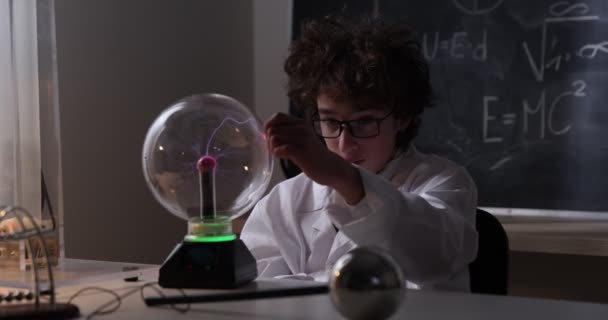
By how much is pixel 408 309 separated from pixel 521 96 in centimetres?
176

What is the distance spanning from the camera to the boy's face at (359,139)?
5.75 feet

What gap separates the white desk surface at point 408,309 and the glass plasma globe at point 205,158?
0.47 feet

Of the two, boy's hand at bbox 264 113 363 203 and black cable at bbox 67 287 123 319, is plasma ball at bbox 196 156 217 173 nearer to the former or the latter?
boy's hand at bbox 264 113 363 203

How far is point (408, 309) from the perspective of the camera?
1.17 m

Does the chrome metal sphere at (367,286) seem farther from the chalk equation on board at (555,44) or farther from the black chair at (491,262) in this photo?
the chalk equation on board at (555,44)

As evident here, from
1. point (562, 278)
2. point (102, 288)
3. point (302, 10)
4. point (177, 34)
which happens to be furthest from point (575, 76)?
point (102, 288)

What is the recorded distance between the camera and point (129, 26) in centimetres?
294

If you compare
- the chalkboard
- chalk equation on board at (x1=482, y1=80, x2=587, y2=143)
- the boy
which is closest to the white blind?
the boy

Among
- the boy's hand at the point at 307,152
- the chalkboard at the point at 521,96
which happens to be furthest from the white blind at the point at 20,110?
the chalkboard at the point at 521,96

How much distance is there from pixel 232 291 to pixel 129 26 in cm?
181

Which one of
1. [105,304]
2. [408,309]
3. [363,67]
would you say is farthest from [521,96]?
[105,304]

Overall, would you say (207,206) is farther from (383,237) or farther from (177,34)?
(177,34)

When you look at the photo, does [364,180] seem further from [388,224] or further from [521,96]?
[521,96]

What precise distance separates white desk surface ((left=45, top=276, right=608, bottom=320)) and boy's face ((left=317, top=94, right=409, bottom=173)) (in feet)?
1.63
